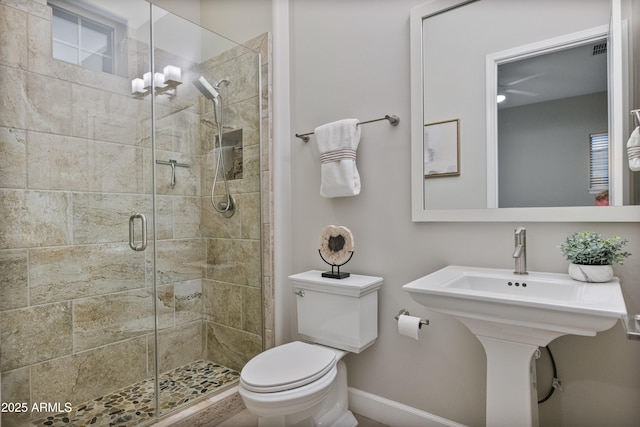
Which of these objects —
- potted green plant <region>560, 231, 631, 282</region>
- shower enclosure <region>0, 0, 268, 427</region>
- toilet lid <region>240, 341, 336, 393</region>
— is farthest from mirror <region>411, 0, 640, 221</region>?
shower enclosure <region>0, 0, 268, 427</region>

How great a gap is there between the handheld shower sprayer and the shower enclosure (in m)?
0.03

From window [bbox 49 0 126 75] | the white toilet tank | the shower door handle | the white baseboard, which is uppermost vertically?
window [bbox 49 0 126 75]

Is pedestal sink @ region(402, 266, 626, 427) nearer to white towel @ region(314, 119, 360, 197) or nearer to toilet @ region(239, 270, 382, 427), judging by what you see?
toilet @ region(239, 270, 382, 427)

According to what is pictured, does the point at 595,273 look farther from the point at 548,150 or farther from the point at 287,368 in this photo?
the point at 287,368

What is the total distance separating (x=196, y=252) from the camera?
2277 mm

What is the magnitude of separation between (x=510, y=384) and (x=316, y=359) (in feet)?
2.49

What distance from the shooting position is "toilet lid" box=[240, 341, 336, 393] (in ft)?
4.50

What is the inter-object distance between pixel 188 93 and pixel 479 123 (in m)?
1.69

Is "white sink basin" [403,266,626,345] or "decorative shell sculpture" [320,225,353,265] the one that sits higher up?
"decorative shell sculpture" [320,225,353,265]

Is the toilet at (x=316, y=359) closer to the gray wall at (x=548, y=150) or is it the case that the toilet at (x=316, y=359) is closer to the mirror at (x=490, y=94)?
the mirror at (x=490, y=94)

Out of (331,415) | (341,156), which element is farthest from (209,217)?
(331,415)

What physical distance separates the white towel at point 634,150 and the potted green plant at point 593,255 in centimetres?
27

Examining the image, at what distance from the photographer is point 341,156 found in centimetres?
186

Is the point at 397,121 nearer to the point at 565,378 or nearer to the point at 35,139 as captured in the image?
the point at 565,378
